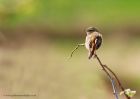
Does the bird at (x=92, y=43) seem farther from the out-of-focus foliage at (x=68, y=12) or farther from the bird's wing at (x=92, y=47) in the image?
the out-of-focus foliage at (x=68, y=12)

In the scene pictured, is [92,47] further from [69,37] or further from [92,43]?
[69,37]

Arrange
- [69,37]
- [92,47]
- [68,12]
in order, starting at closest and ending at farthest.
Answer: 1. [92,47]
2. [69,37]
3. [68,12]

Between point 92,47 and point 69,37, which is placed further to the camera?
point 69,37

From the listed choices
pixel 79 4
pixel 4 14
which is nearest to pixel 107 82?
pixel 4 14

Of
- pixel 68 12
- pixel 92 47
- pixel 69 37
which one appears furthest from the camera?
pixel 68 12

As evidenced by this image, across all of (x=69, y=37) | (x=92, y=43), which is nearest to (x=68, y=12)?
(x=69, y=37)

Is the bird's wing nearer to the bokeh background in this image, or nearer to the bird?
the bird

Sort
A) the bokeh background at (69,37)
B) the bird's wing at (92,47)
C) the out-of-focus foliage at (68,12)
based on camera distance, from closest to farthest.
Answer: the bird's wing at (92,47) < the bokeh background at (69,37) < the out-of-focus foliage at (68,12)

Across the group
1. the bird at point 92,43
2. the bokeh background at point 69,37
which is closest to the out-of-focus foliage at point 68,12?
the bokeh background at point 69,37

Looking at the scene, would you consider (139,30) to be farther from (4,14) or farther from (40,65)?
(40,65)
